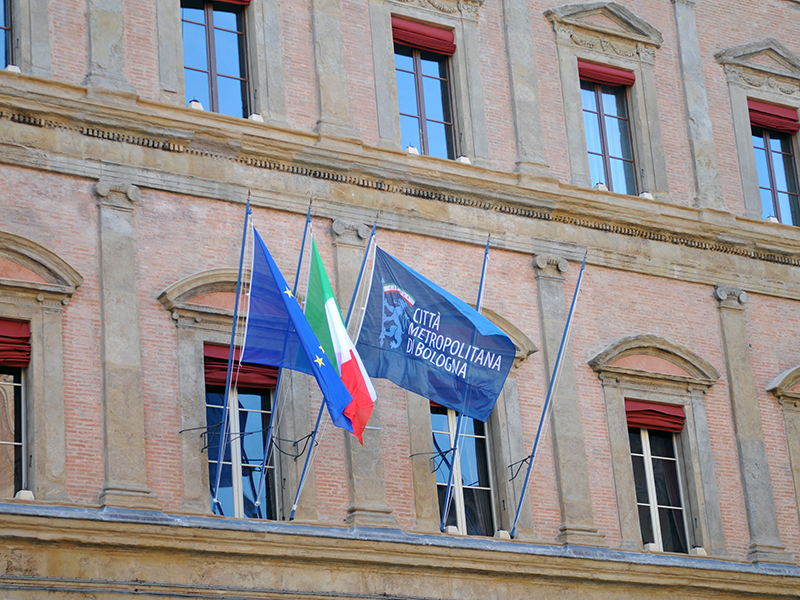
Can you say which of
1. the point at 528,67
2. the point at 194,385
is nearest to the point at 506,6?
the point at 528,67

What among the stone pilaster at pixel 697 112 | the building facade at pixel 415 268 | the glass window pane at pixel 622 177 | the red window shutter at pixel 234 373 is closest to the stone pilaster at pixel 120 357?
the building facade at pixel 415 268

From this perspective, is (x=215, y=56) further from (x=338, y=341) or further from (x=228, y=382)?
(x=228, y=382)

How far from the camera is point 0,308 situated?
14547 mm

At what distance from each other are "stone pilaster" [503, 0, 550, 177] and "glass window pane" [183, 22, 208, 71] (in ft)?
13.3

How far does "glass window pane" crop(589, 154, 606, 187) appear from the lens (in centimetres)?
1931

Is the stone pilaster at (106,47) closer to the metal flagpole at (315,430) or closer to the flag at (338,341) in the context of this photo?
the flag at (338,341)

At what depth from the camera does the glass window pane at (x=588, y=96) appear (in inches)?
777

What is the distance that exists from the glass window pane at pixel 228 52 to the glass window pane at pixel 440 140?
8.31ft

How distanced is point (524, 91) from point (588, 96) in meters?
1.30

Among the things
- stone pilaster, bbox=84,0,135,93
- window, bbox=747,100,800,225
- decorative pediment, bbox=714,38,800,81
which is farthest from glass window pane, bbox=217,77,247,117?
window, bbox=747,100,800,225

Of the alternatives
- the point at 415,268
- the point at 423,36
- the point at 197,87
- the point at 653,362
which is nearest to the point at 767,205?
the point at 653,362

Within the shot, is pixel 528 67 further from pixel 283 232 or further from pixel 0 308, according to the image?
pixel 0 308

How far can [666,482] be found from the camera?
59.3ft

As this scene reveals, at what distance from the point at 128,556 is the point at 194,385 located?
210 cm
